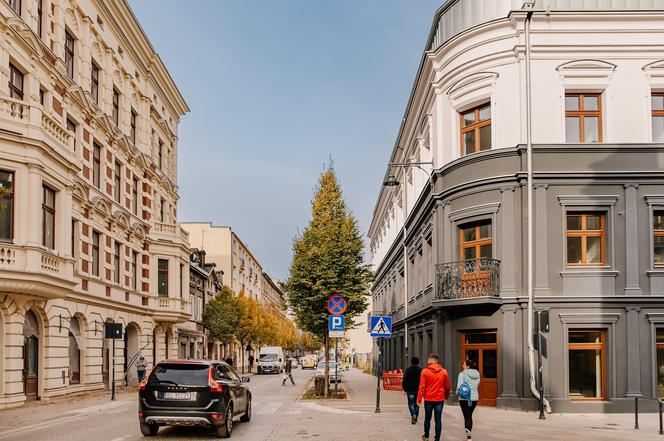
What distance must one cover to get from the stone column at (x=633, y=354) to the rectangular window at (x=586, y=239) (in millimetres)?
1722

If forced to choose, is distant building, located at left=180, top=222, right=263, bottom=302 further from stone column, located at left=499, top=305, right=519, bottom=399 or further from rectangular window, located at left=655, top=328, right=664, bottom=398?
rectangular window, located at left=655, top=328, right=664, bottom=398

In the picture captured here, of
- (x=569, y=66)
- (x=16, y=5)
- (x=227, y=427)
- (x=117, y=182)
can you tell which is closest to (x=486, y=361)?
(x=569, y=66)

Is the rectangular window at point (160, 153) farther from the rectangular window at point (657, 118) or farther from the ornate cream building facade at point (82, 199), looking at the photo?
the rectangular window at point (657, 118)

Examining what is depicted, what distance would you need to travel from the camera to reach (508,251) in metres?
22.9

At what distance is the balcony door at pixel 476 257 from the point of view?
906 inches

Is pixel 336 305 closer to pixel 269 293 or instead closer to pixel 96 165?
pixel 96 165

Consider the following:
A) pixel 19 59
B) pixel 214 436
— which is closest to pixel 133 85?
pixel 19 59

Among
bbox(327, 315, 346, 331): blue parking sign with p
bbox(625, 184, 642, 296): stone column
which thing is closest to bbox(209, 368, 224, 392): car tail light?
bbox(327, 315, 346, 331): blue parking sign with p

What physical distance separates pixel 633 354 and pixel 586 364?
1.33 m

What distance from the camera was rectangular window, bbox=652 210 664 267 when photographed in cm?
2272

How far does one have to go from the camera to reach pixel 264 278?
12406 cm

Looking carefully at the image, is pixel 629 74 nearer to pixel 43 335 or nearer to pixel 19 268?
pixel 19 268

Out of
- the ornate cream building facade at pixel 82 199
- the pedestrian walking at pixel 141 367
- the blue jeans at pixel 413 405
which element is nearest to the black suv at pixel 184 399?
the blue jeans at pixel 413 405

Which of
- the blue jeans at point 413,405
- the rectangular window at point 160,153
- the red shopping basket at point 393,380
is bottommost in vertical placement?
the red shopping basket at point 393,380
